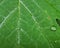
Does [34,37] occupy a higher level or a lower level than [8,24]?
lower

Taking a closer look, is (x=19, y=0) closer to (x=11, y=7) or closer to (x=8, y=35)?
(x=11, y=7)

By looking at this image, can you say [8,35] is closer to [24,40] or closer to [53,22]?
[24,40]

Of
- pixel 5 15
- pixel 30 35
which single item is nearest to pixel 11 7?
pixel 5 15

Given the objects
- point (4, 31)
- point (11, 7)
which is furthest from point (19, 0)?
point (4, 31)

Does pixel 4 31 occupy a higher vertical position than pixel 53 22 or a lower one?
higher

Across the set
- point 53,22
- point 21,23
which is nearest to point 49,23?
point 53,22
